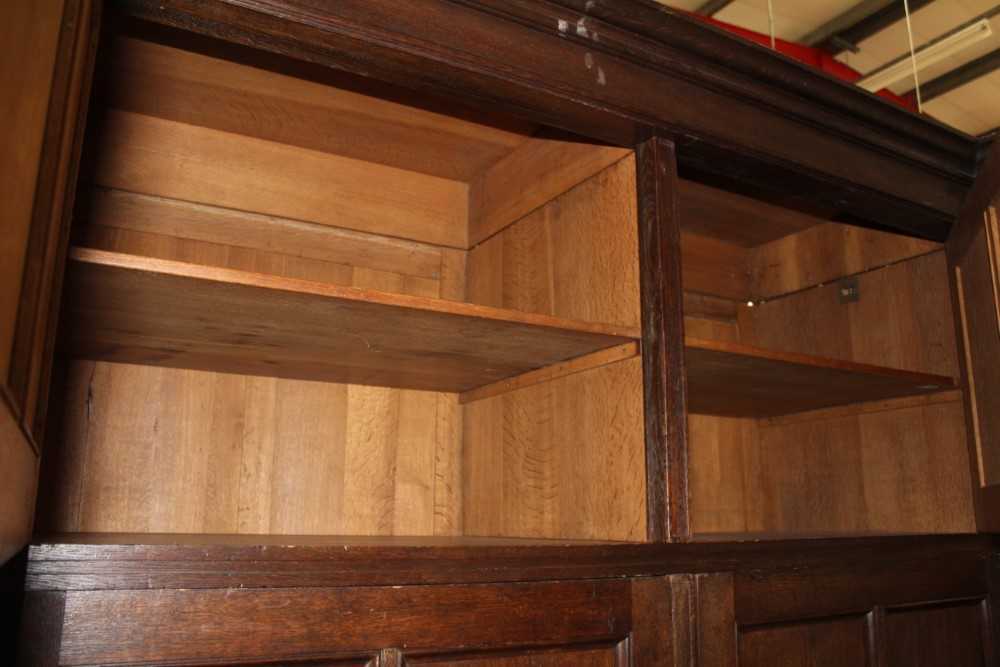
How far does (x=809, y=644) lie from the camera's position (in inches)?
54.9

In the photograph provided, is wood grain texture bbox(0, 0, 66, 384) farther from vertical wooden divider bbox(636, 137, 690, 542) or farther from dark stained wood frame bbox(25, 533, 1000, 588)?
vertical wooden divider bbox(636, 137, 690, 542)

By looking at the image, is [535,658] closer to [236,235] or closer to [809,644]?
[809,644]

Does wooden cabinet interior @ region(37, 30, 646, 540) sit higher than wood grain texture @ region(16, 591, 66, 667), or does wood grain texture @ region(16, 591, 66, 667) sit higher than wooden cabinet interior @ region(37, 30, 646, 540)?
wooden cabinet interior @ region(37, 30, 646, 540)

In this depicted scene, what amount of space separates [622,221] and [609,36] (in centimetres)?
29

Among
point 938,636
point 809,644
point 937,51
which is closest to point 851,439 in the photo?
point 938,636

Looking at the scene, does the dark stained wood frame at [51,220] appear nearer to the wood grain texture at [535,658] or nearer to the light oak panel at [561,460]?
the wood grain texture at [535,658]

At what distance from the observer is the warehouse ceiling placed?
404 cm

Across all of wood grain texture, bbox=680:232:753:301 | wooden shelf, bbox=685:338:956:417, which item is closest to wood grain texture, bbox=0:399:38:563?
wooden shelf, bbox=685:338:956:417

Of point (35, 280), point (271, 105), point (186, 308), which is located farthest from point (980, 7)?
point (35, 280)

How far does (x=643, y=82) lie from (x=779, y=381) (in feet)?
2.27

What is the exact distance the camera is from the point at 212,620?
92 centimetres

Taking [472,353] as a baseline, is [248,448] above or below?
below

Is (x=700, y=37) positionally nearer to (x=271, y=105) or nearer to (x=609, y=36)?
(x=609, y=36)

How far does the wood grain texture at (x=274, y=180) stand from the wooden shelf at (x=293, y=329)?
335mm
